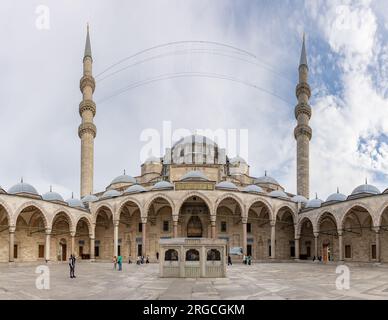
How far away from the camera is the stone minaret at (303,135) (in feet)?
152

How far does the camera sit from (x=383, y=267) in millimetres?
26766

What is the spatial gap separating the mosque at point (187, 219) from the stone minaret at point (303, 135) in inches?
7.3

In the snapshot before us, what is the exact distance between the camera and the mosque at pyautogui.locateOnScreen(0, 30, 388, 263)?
32.1 metres

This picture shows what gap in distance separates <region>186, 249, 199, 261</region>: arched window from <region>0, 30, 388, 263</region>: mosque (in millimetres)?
16150

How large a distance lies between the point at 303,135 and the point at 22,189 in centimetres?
3317

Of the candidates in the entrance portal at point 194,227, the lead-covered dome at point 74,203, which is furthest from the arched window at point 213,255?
the lead-covered dome at point 74,203

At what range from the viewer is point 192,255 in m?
17.5

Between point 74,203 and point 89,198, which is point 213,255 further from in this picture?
point 89,198

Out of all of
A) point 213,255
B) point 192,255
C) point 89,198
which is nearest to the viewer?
point 192,255

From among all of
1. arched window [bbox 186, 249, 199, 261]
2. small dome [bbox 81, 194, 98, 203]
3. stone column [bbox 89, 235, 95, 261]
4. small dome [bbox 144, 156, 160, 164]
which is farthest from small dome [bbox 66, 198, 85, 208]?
arched window [bbox 186, 249, 199, 261]

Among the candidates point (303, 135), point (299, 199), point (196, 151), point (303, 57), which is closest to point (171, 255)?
point (299, 199)

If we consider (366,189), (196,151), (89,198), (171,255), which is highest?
(196,151)
